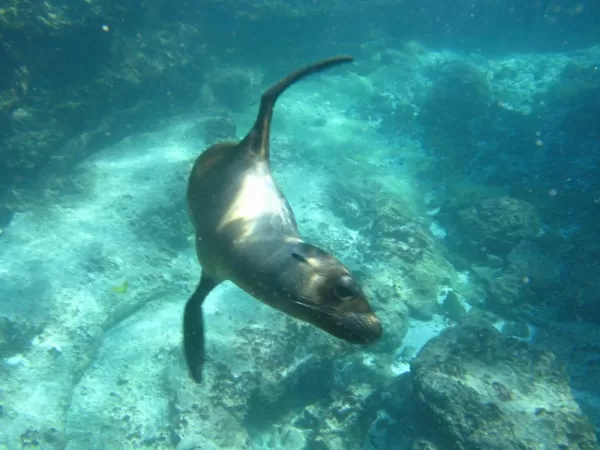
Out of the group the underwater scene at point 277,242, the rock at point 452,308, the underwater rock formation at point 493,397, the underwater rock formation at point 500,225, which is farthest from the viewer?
the underwater rock formation at point 500,225

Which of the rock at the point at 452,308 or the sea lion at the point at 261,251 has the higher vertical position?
the sea lion at the point at 261,251

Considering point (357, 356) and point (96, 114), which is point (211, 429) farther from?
point (96, 114)

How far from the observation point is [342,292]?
1110 millimetres

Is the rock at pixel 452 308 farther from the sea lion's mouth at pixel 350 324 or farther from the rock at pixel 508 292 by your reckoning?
the sea lion's mouth at pixel 350 324

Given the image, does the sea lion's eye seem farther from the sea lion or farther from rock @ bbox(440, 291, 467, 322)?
rock @ bbox(440, 291, 467, 322)

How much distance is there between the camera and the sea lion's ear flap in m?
1.25

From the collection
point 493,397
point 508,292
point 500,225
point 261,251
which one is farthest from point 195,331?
point 500,225

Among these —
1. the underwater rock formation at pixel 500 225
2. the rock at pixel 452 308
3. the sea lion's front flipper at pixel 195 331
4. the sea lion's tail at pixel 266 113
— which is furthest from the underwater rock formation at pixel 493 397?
the sea lion's tail at pixel 266 113

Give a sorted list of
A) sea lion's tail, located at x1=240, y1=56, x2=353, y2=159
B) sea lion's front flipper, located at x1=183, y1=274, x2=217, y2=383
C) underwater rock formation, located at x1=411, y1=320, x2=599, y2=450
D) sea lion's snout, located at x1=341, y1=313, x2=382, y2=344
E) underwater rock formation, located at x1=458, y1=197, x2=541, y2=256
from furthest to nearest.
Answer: underwater rock formation, located at x1=458, y1=197, x2=541, y2=256
underwater rock formation, located at x1=411, y1=320, x2=599, y2=450
sea lion's front flipper, located at x1=183, y1=274, x2=217, y2=383
sea lion's tail, located at x1=240, y1=56, x2=353, y2=159
sea lion's snout, located at x1=341, y1=313, x2=382, y2=344

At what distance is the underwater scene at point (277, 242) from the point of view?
4691 millimetres

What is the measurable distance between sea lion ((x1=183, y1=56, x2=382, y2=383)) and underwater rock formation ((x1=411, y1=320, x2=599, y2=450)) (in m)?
3.98

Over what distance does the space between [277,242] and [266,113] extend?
1.43 meters

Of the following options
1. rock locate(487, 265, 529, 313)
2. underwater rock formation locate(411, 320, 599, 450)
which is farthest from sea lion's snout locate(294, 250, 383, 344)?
rock locate(487, 265, 529, 313)

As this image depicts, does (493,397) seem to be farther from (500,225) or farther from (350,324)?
(500,225)
